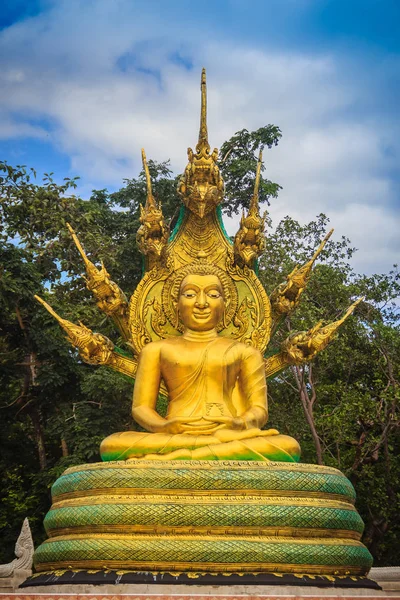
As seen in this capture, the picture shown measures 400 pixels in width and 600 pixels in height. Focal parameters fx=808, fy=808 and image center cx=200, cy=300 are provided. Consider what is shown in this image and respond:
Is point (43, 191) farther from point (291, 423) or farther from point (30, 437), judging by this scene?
point (291, 423)

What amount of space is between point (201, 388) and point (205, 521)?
2.56m

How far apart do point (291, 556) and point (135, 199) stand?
1331 cm

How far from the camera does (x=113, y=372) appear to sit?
50.3ft

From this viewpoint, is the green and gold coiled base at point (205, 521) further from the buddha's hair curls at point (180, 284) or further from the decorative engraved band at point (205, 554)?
the buddha's hair curls at point (180, 284)

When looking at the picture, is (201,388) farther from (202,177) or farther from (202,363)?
(202,177)

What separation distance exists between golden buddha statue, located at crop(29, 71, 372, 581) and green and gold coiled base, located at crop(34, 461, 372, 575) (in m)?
0.01

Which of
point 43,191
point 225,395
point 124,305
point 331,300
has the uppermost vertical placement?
point 43,191

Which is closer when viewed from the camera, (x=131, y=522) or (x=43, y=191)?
(x=131, y=522)

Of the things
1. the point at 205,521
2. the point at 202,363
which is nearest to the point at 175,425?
the point at 202,363

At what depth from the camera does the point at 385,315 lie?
1844 cm

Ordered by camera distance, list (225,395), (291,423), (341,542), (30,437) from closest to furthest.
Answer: (341,542)
(225,395)
(291,423)
(30,437)

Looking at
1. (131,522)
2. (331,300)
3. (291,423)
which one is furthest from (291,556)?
(331,300)

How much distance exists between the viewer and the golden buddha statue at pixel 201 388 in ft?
25.4

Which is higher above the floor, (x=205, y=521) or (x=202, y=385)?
(x=202, y=385)
